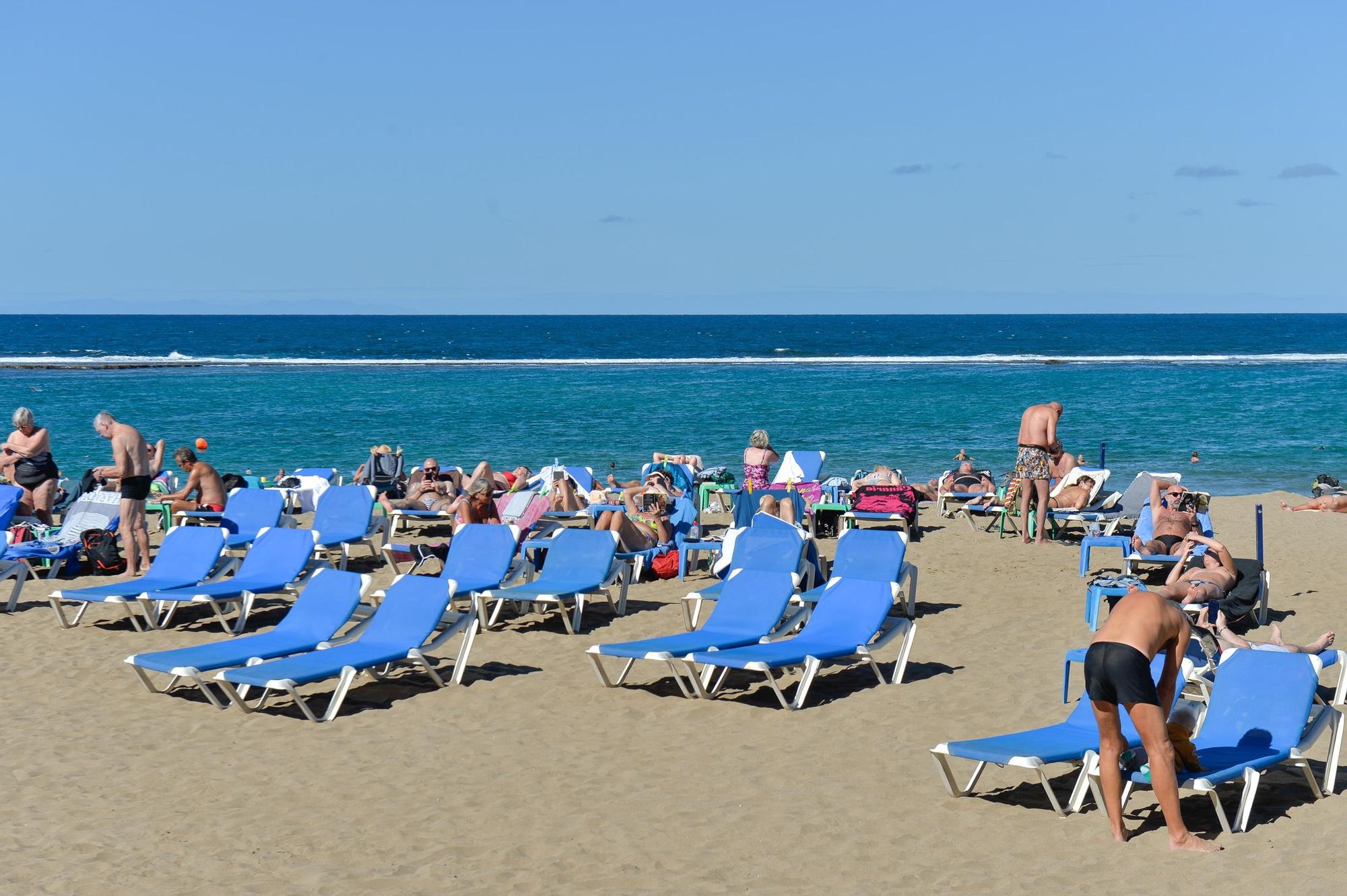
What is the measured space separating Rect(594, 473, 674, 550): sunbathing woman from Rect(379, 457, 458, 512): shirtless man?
2311 millimetres

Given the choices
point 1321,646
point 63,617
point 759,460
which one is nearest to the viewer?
point 1321,646

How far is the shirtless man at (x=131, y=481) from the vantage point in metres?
10.2

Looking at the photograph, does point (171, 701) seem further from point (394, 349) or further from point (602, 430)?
point (394, 349)

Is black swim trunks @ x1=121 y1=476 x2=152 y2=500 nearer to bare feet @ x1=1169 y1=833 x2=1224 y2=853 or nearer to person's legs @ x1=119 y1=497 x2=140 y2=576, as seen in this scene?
person's legs @ x1=119 y1=497 x2=140 y2=576

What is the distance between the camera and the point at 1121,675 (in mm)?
4625

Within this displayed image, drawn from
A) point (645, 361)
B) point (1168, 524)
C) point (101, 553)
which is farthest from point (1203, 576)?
point (645, 361)

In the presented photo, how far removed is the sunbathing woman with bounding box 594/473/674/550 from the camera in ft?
33.3

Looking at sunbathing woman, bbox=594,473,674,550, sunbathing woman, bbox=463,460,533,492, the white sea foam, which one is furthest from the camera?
the white sea foam

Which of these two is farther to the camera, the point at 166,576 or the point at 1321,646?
the point at 166,576

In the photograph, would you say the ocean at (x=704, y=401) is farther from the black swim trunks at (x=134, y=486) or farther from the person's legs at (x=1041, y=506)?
the black swim trunks at (x=134, y=486)

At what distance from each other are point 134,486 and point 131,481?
0.06m

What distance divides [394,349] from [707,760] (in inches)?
2780

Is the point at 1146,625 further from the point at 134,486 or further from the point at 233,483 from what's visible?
the point at 233,483

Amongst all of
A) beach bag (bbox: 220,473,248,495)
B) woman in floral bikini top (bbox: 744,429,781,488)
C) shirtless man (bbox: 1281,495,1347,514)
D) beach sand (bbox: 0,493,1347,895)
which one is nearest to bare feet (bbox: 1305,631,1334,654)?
beach sand (bbox: 0,493,1347,895)
